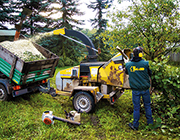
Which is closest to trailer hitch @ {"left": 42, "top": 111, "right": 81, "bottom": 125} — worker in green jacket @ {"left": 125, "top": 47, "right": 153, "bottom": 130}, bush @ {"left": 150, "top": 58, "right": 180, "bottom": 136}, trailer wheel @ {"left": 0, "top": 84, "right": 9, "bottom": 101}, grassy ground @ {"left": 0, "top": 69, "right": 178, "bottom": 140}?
grassy ground @ {"left": 0, "top": 69, "right": 178, "bottom": 140}

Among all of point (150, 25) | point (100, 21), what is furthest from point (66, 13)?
point (150, 25)

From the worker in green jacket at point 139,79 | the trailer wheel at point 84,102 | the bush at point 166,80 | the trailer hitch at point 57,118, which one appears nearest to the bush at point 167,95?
the bush at point 166,80

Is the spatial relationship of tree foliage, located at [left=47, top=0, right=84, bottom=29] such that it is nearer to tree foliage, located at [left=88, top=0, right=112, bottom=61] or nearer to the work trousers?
tree foliage, located at [left=88, top=0, right=112, bottom=61]

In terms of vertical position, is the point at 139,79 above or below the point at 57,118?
above

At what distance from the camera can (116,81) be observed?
447cm

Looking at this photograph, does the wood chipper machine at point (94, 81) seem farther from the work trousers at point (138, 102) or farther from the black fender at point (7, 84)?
the black fender at point (7, 84)

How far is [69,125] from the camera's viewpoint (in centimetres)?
402

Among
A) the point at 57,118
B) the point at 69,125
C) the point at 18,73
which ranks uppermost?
the point at 18,73

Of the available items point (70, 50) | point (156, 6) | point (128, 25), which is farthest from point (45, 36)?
point (156, 6)

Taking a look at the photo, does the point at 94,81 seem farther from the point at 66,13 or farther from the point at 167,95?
the point at 66,13

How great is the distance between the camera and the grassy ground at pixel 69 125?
3.51 meters

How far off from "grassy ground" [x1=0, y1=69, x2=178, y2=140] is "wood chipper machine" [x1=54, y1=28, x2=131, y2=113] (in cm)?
45

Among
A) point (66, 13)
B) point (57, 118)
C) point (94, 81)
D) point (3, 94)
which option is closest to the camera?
point (57, 118)

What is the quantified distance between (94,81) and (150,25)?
4.03 meters
